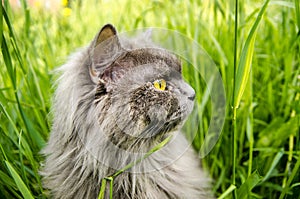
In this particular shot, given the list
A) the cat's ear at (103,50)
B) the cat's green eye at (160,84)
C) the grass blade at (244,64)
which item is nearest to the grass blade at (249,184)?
the grass blade at (244,64)

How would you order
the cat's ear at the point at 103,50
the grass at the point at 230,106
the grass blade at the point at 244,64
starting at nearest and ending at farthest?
the grass blade at the point at 244,64
the cat's ear at the point at 103,50
the grass at the point at 230,106

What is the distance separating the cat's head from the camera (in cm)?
122

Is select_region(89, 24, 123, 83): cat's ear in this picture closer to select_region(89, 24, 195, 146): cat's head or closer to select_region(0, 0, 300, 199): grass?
select_region(89, 24, 195, 146): cat's head

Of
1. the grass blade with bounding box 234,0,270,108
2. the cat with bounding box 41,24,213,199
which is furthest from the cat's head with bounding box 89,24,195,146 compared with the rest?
the grass blade with bounding box 234,0,270,108

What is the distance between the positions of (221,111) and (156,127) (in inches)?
21.9

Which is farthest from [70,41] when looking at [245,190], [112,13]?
[245,190]

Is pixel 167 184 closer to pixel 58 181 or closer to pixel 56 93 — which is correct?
pixel 58 181

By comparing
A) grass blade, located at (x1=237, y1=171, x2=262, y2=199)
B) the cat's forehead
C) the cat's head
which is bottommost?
grass blade, located at (x1=237, y1=171, x2=262, y2=199)

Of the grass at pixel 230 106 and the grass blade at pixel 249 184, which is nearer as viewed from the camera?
the grass blade at pixel 249 184

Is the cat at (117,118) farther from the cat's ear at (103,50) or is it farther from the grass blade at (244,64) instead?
the grass blade at (244,64)

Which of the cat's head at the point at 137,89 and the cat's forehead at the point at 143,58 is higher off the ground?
the cat's forehead at the point at 143,58

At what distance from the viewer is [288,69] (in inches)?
75.2

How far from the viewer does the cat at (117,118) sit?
123 centimetres

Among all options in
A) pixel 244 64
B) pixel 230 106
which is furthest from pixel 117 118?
pixel 230 106
